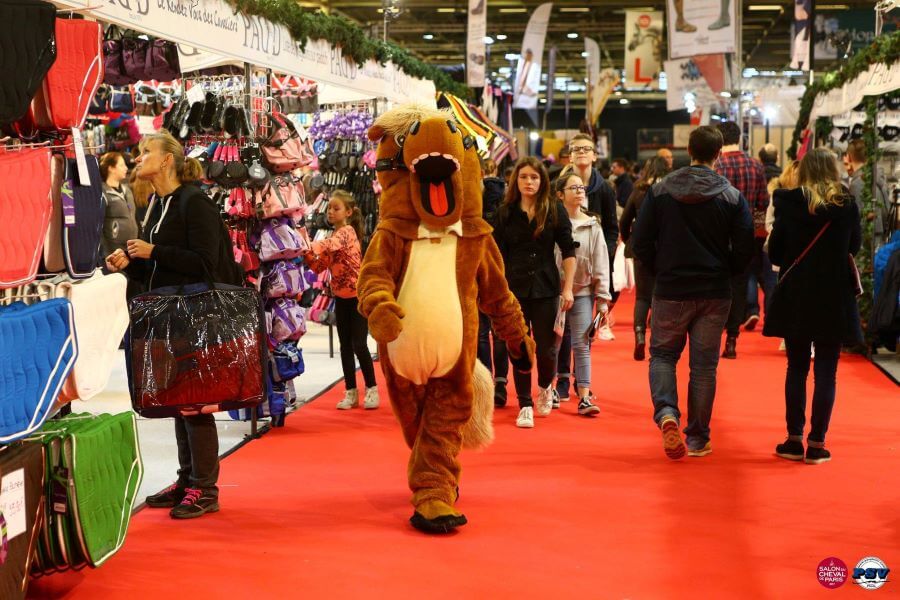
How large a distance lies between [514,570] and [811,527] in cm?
128

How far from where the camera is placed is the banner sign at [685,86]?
14.6 meters

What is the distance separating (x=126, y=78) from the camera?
6.23m

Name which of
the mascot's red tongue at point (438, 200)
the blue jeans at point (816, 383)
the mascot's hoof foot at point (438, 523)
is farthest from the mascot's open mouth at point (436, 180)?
the blue jeans at point (816, 383)

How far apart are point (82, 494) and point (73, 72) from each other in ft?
4.31

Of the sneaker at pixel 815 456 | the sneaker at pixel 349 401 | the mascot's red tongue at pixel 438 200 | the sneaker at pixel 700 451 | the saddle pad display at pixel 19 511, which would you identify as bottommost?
the sneaker at pixel 349 401

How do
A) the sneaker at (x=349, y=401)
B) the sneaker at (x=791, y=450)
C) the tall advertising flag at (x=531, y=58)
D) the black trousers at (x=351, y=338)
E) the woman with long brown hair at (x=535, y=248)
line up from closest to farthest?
the sneaker at (x=791, y=450) < the woman with long brown hair at (x=535, y=248) < the black trousers at (x=351, y=338) < the sneaker at (x=349, y=401) < the tall advertising flag at (x=531, y=58)

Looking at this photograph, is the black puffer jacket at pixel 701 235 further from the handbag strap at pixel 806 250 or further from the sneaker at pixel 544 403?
the sneaker at pixel 544 403

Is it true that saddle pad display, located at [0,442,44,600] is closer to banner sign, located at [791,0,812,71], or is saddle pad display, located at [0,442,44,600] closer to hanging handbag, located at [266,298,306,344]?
hanging handbag, located at [266,298,306,344]

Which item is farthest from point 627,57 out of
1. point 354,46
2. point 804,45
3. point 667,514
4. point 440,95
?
point 667,514

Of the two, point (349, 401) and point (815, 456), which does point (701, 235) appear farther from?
point (349, 401)

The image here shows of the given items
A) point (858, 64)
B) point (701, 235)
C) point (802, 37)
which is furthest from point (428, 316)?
point (802, 37)

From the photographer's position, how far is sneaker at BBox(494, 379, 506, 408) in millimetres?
6816

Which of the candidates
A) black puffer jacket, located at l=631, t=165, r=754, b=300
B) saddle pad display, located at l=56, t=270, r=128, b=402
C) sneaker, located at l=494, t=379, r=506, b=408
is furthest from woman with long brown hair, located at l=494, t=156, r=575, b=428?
saddle pad display, located at l=56, t=270, r=128, b=402

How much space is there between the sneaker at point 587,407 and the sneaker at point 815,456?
1485mm
